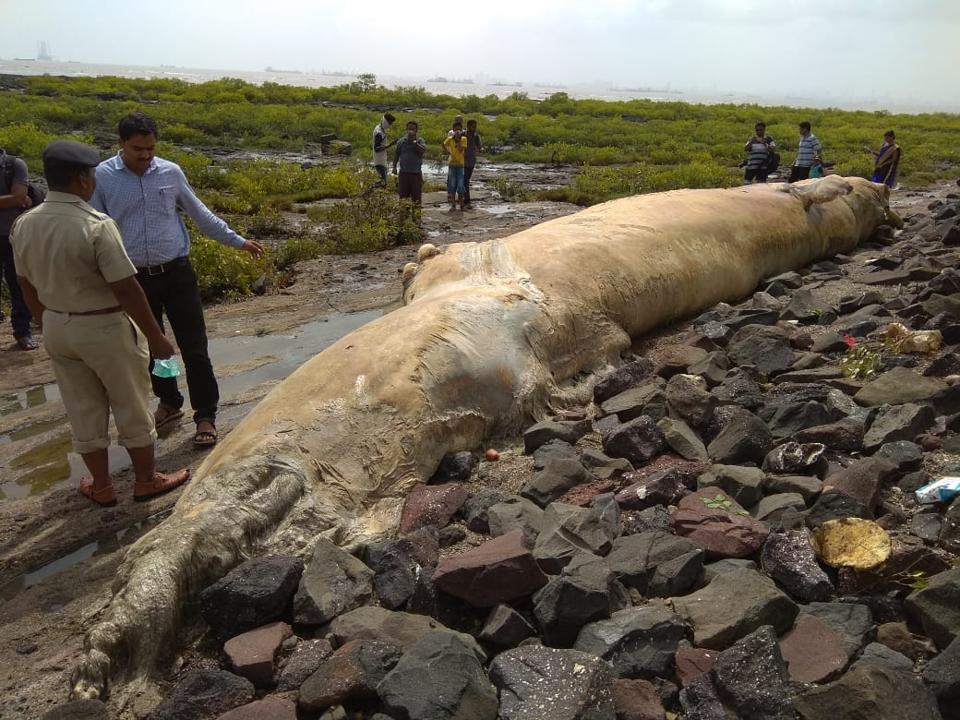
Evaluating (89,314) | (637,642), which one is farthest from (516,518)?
(89,314)

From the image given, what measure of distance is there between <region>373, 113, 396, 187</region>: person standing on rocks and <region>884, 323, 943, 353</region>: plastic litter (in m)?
10.7

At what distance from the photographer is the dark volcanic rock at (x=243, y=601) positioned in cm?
299

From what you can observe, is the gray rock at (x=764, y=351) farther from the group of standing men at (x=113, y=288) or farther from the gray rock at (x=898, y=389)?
the group of standing men at (x=113, y=288)

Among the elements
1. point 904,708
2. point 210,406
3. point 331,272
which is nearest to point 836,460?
point 904,708

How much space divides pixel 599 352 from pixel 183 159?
50.2ft

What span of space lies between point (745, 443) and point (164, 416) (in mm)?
3882

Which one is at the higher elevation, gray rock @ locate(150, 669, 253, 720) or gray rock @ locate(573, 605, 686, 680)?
gray rock @ locate(573, 605, 686, 680)

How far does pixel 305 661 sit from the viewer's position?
2723mm

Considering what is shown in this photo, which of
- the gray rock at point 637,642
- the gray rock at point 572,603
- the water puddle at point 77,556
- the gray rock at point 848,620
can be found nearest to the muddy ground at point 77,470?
the water puddle at point 77,556

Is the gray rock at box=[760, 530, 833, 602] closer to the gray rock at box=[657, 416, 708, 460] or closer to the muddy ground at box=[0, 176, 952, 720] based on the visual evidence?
the gray rock at box=[657, 416, 708, 460]

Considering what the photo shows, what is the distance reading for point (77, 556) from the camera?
3.92 m

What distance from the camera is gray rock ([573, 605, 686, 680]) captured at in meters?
2.53

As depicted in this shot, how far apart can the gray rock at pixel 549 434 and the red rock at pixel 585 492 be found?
0.56 metres

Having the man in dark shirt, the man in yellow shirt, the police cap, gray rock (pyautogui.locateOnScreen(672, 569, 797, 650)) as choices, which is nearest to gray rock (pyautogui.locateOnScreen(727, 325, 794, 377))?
gray rock (pyautogui.locateOnScreen(672, 569, 797, 650))
